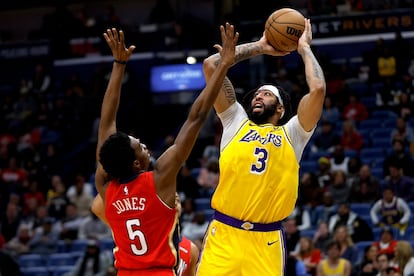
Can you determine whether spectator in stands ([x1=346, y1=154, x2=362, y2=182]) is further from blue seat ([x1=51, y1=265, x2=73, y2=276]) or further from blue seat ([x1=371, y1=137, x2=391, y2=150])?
blue seat ([x1=51, y1=265, x2=73, y2=276])

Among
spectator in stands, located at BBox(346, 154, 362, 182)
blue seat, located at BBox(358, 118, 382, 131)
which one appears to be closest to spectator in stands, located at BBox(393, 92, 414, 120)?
blue seat, located at BBox(358, 118, 382, 131)

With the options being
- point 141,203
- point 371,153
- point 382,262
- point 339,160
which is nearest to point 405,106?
point 371,153

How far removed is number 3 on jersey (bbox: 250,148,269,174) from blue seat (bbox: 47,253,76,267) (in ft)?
34.8

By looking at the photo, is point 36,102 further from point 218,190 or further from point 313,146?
point 218,190

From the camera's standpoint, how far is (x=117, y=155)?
248 inches

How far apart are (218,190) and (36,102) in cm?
1726

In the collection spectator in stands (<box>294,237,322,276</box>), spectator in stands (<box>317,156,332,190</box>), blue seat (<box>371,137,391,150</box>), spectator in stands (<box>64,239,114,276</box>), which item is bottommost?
spectator in stands (<box>64,239,114,276</box>)

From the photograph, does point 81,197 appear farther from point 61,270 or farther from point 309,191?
point 309,191

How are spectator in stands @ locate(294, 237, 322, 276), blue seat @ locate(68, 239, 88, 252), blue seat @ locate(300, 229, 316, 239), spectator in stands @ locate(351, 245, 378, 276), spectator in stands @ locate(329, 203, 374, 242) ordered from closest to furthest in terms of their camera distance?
spectator in stands @ locate(351, 245, 378, 276) → spectator in stands @ locate(294, 237, 322, 276) → spectator in stands @ locate(329, 203, 374, 242) → blue seat @ locate(300, 229, 316, 239) → blue seat @ locate(68, 239, 88, 252)

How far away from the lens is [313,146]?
18.3 m

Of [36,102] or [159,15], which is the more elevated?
[159,15]

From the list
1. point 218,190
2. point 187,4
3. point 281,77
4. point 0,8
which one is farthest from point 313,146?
point 0,8

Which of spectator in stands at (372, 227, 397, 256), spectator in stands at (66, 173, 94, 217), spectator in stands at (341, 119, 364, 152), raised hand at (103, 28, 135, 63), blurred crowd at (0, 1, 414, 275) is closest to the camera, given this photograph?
raised hand at (103, 28, 135, 63)

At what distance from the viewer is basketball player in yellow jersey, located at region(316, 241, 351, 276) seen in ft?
43.5
